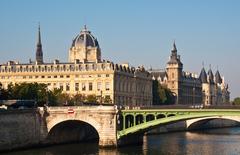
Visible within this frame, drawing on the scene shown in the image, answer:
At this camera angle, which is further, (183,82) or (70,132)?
(183,82)

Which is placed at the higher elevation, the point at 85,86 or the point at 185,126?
the point at 85,86

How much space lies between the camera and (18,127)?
65062mm

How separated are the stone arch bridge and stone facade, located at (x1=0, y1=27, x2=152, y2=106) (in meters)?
38.9

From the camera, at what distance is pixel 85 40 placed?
129125 mm

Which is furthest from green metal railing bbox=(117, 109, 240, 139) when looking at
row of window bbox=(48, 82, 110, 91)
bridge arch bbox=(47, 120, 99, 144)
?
row of window bbox=(48, 82, 110, 91)

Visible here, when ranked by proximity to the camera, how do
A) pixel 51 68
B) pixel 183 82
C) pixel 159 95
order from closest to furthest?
pixel 51 68
pixel 159 95
pixel 183 82

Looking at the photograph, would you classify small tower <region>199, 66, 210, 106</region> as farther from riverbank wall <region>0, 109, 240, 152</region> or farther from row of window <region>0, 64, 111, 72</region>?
riverbank wall <region>0, 109, 240, 152</region>

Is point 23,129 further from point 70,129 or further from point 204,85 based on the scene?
point 204,85

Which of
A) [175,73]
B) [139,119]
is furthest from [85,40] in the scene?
[139,119]

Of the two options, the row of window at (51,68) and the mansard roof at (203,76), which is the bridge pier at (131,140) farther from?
the mansard roof at (203,76)

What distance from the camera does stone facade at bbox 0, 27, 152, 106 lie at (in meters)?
115

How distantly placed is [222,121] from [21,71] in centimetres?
4455

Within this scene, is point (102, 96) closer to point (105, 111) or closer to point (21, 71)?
point (21, 71)

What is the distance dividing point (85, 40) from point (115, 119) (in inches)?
2510
